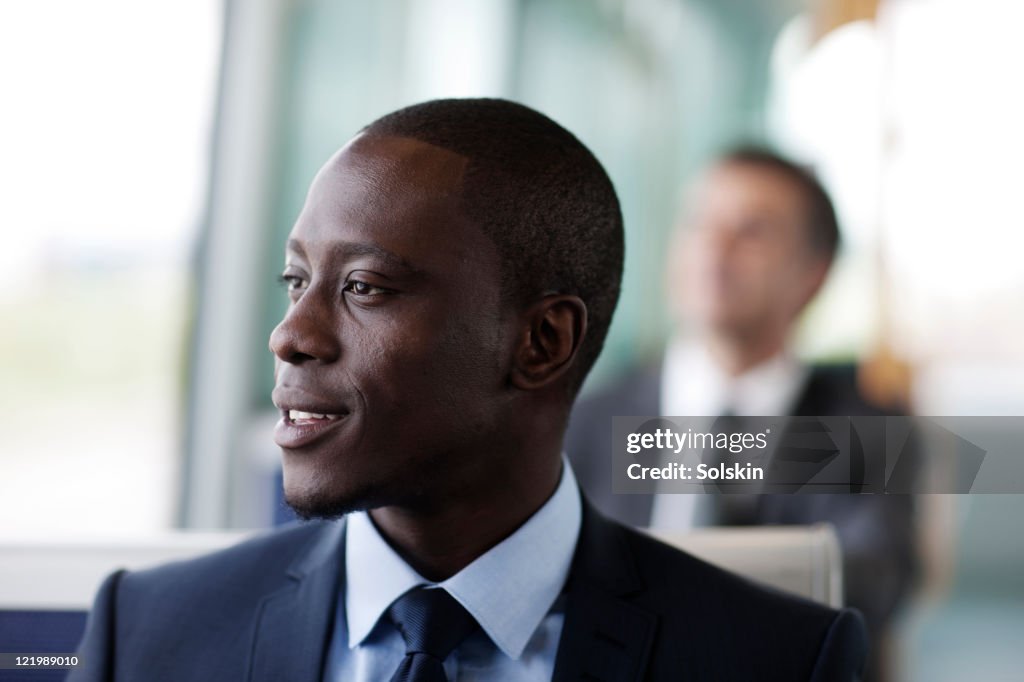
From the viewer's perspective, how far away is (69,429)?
9.33ft

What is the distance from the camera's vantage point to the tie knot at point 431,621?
1.01m

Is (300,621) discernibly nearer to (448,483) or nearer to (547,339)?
(448,483)

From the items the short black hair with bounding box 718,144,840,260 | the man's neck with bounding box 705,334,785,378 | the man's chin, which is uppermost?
the short black hair with bounding box 718,144,840,260

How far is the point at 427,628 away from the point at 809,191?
195cm

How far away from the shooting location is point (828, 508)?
219cm

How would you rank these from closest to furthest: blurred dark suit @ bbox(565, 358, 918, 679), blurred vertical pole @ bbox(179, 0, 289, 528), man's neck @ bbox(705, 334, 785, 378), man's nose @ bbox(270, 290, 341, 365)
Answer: man's nose @ bbox(270, 290, 341, 365)
blurred dark suit @ bbox(565, 358, 918, 679)
man's neck @ bbox(705, 334, 785, 378)
blurred vertical pole @ bbox(179, 0, 289, 528)

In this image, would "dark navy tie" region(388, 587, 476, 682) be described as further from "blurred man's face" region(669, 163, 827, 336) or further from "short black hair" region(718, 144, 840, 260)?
"short black hair" region(718, 144, 840, 260)

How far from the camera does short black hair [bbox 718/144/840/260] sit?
267 centimetres

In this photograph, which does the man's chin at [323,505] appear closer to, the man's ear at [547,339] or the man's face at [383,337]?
the man's face at [383,337]

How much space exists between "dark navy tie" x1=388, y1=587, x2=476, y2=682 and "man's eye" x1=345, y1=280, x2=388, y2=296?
284 mm

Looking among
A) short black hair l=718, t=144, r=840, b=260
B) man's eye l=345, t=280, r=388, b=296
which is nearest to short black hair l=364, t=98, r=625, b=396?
man's eye l=345, t=280, r=388, b=296

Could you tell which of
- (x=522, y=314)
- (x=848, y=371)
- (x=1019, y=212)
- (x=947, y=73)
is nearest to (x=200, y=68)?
(x=848, y=371)

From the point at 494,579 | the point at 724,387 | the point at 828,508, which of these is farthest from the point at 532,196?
the point at 724,387

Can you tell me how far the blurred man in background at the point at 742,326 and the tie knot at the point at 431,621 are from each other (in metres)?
1.28
